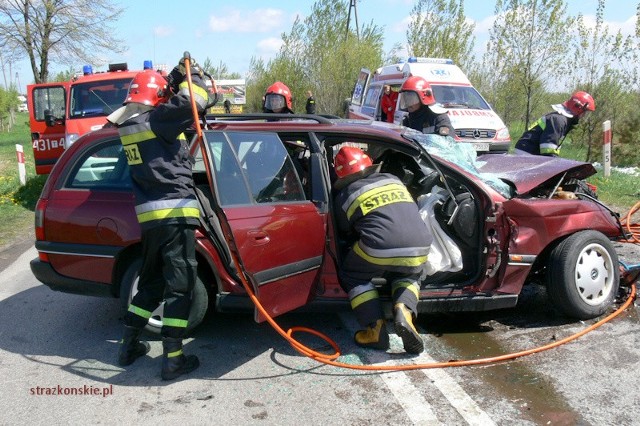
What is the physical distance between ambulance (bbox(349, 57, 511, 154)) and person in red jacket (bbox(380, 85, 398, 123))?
25 centimetres

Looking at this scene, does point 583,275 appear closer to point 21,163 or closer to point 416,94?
point 416,94

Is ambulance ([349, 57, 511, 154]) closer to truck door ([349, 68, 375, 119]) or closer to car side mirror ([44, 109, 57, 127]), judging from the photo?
truck door ([349, 68, 375, 119])

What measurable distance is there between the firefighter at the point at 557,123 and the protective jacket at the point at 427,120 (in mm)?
1407

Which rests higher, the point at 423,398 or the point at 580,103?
the point at 580,103

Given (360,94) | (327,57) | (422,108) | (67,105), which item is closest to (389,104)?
(360,94)

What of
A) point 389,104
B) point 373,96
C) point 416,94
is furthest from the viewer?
point 373,96

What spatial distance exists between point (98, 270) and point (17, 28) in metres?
18.5

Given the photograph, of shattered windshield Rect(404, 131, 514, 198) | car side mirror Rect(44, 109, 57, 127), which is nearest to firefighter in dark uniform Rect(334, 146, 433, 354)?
shattered windshield Rect(404, 131, 514, 198)

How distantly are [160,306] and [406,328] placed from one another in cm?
180

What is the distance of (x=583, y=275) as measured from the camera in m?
4.20

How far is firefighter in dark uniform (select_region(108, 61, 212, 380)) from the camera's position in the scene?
3.59m

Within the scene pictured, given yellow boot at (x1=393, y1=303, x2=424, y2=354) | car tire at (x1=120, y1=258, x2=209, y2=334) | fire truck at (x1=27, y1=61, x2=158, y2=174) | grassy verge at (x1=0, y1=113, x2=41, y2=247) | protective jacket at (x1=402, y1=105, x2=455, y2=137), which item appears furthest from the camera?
fire truck at (x1=27, y1=61, x2=158, y2=174)

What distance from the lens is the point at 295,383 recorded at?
3602mm

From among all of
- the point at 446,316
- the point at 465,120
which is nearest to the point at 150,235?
the point at 446,316
